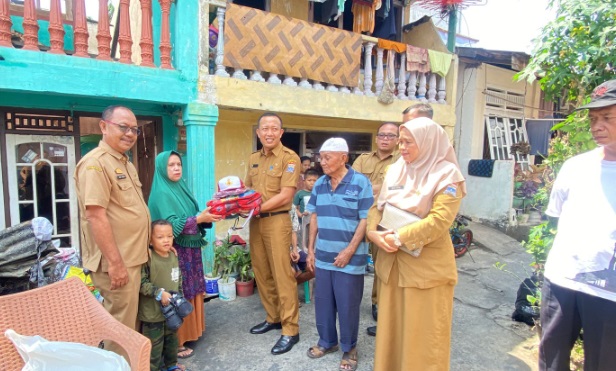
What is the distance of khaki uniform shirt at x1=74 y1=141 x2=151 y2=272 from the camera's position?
2079 mm

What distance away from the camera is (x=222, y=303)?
3.83 metres

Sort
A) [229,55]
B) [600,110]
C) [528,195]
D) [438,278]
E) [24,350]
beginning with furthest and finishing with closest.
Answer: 1. [528,195]
2. [229,55]
3. [438,278]
4. [600,110]
5. [24,350]

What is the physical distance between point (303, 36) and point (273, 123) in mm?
2577

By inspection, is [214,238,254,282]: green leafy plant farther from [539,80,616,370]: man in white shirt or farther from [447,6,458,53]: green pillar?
[447,6,458,53]: green pillar

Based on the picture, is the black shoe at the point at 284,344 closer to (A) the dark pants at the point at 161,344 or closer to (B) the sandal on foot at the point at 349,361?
(B) the sandal on foot at the point at 349,361

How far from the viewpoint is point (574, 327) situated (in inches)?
79.3

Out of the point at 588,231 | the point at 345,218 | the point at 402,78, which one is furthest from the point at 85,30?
the point at 588,231

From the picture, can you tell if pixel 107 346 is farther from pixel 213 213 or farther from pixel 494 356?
pixel 494 356

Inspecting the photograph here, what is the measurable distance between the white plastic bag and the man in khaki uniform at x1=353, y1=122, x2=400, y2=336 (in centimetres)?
207

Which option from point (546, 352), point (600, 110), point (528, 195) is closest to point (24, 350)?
point (546, 352)

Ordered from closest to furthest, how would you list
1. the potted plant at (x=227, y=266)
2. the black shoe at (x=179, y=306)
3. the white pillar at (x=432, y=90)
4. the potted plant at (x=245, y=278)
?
the black shoe at (x=179, y=306)
the potted plant at (x=227, y=266)
the potted plant at (x=245, y=278)
the white pillar at (x=432, y=90)

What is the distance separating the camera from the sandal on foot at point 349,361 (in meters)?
2.56

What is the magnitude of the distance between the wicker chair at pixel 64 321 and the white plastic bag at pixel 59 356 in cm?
7

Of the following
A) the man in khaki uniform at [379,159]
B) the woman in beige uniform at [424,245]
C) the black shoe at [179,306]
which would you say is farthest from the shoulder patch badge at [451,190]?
the black shoe at [179,306]
